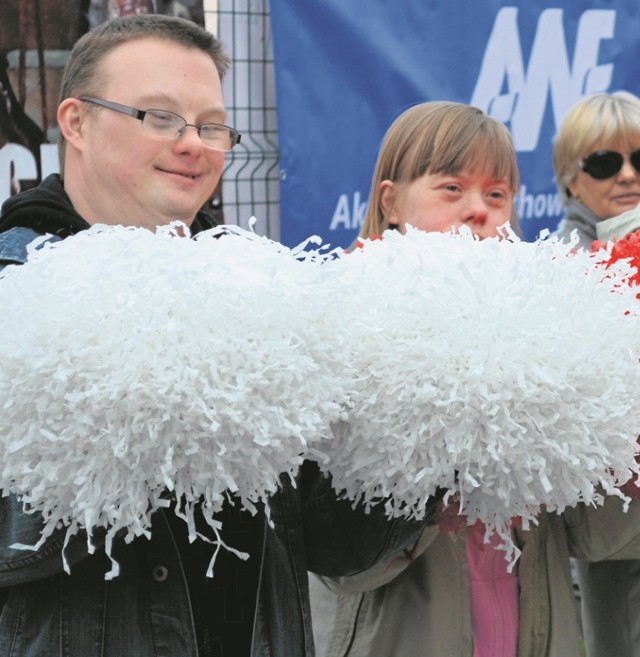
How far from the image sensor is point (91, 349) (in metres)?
1.05

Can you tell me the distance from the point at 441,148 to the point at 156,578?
998 mm

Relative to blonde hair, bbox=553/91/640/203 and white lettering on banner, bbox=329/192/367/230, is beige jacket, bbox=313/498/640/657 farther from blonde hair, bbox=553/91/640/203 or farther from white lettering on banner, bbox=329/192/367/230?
white lettering on banner, bbox=329/192/367/230

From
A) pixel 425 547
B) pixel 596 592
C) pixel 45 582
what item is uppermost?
pixel 45 582

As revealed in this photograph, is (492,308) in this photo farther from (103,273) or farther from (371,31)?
(371,31)

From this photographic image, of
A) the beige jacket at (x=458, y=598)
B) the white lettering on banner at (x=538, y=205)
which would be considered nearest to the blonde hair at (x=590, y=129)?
the white lettering on banner at (x=538, y=205)

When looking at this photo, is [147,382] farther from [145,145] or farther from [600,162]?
[600,162]

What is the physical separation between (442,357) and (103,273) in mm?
404

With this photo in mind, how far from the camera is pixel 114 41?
1.53m

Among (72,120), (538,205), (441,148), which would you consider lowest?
(538,205)

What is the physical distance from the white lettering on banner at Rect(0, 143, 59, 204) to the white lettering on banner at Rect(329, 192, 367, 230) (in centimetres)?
105

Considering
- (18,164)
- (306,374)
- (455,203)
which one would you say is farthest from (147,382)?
(18,164)

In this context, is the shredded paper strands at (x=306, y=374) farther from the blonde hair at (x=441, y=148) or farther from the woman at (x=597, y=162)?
the woman at (x=597, y=162)

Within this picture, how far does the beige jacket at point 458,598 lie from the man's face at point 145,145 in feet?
2.18

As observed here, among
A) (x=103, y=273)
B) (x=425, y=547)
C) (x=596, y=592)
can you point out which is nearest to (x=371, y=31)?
(x=596, y=592)
